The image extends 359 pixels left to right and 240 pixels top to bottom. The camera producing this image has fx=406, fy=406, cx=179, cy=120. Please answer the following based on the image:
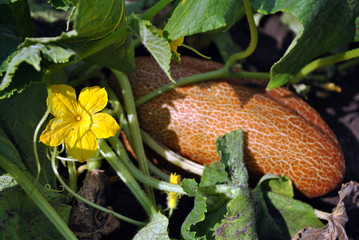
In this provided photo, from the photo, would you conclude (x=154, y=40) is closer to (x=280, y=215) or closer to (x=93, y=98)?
(x=93, y=98)

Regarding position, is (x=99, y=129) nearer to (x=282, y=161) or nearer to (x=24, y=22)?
(x=24, y=22)

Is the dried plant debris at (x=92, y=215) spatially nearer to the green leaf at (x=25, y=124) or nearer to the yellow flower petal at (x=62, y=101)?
the green leaf at (x=25, y=124)

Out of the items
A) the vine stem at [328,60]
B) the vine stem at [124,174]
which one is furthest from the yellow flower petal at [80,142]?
the vine stem at [328,60]

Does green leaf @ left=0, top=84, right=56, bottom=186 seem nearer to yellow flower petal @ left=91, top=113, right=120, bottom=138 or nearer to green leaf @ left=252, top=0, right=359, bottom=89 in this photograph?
yellow flower petal @ left=91, top=113, right=120, bottom=138

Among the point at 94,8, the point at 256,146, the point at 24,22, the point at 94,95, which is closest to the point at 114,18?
the point at 94,8

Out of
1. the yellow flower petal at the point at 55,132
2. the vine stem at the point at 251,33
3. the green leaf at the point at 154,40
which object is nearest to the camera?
the green leaf at the point at 154,40

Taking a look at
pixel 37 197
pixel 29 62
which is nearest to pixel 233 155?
pixel 37 197
